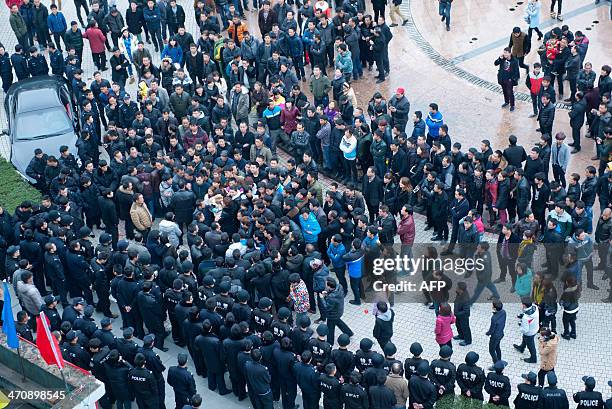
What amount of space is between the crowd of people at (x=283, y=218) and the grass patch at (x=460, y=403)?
12 centimetres

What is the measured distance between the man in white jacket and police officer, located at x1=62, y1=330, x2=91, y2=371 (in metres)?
6.94

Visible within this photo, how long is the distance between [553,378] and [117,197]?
9.58m

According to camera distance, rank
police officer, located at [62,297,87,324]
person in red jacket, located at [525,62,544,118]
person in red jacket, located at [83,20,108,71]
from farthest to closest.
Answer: person in red jacket, located at [83,20,108,71] < person in red jacket, located at [525,62,544,118] < police officer, located at [62,297,87,324]

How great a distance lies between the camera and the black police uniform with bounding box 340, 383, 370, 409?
1566 centimetres

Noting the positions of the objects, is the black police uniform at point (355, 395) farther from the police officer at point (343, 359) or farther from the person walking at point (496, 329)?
the person walking at point (496, 329)

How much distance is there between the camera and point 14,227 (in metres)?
20.2

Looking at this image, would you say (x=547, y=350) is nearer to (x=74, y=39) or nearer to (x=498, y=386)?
(x=498, y=386)

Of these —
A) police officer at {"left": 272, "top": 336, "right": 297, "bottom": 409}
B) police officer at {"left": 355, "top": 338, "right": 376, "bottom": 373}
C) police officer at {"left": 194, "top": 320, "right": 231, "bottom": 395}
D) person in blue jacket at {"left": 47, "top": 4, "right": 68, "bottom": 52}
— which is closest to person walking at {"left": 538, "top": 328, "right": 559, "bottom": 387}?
police officer at {"left": 355, "top": 338, "right": 376, "bottom": 373}

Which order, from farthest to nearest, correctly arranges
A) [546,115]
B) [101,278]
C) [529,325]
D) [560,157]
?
1. [546,115]
2. [560,157]
3. [101,278]
4. [529,325]

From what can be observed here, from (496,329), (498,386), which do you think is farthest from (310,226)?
(498,386)

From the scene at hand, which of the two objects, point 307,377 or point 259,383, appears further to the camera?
point 259,383

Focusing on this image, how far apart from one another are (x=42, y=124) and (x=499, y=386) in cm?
1257

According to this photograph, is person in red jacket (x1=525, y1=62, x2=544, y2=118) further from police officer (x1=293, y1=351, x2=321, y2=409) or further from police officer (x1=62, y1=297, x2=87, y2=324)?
police officer (x1=62, y1=297, x2=87, y2=324)

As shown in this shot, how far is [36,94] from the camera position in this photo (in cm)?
2416
